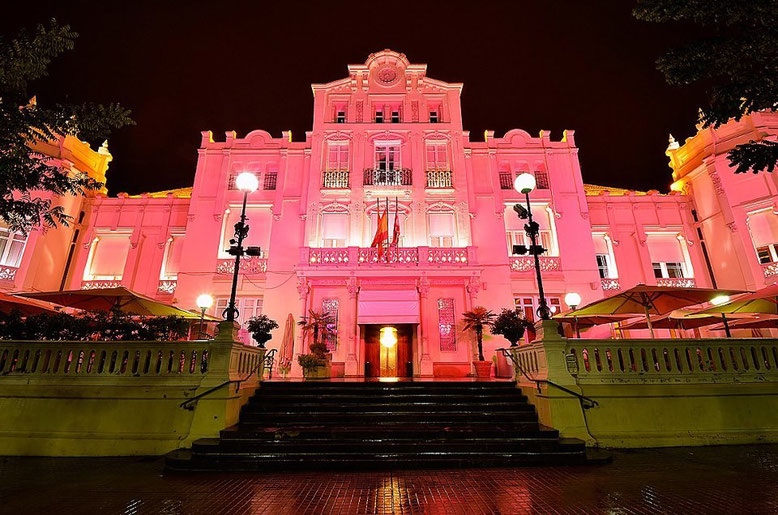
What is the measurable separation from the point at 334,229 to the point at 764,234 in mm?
21858

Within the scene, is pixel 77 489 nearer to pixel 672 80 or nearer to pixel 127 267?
pixel 672 80

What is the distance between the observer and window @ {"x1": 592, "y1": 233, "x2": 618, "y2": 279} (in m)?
19.7

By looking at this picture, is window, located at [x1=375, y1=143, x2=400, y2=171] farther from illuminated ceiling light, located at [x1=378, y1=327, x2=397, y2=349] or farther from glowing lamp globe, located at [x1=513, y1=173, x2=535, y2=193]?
glowing lamp globe, located at [x1=513, y1=173, x2=535, y2=193]

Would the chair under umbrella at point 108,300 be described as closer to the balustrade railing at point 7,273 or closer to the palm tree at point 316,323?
the palm tree at point 316,323

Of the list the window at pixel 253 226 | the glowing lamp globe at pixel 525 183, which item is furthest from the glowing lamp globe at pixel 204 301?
the glowing lamp globe at pixel 525 183

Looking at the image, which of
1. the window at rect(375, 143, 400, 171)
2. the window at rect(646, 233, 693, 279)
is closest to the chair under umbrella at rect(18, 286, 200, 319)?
the window at rect(375, 143, 400, 171)

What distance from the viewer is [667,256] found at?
66.3 feet

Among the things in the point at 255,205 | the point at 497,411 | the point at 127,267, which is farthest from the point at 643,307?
the point at 127,267

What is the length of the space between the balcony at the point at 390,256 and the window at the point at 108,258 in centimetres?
1103

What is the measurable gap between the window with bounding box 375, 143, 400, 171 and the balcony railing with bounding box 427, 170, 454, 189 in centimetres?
191

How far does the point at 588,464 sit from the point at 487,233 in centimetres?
1333

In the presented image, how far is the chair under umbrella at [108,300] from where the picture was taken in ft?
35.0

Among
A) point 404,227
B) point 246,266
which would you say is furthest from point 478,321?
point 246,266

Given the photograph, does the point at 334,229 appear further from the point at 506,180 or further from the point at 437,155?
the point at 506,180
